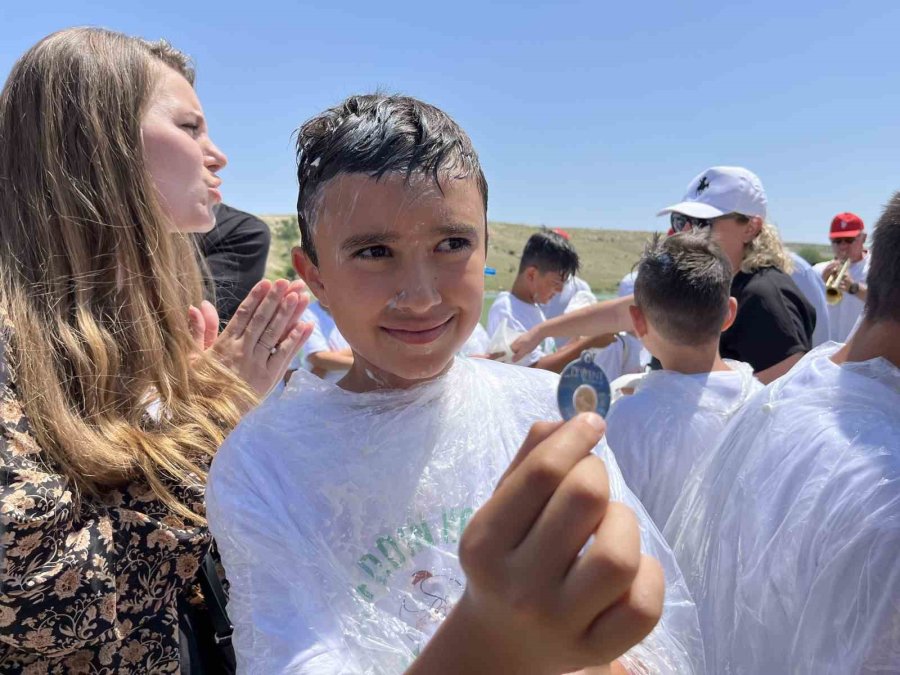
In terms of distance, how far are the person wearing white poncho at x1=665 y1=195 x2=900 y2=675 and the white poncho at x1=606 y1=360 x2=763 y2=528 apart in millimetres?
324

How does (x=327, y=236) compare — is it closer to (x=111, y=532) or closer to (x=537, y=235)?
(x=111, y=532)

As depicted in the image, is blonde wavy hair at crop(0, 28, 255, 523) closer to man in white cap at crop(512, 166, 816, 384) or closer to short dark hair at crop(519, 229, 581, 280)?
man in white cap at crop(512, 166, 816, 384)

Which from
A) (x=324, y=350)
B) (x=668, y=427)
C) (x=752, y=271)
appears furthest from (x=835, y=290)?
(x=324, y=350)

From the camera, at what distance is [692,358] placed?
7.80 feet

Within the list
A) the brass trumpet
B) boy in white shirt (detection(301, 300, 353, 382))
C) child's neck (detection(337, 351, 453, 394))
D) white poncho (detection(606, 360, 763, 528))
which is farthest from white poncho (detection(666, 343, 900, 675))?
the brass trumpet

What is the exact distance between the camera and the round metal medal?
85 centimetres

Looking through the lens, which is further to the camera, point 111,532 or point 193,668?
point 193,668

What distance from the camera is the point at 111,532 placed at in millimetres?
1396

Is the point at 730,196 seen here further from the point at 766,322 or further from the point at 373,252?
the point at 373,252

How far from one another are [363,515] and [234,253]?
1965 millimetres

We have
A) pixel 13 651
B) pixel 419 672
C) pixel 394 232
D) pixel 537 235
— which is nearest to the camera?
pixel 419 672

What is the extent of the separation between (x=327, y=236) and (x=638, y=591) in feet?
2.92

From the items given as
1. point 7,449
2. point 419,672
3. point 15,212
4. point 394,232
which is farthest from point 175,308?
point 419,672

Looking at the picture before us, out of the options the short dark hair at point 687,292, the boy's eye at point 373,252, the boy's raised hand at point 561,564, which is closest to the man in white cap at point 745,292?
the short dark hair at point 687,292
